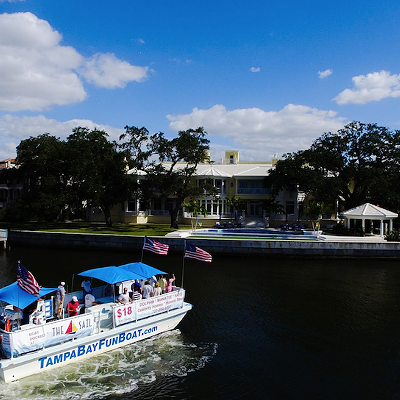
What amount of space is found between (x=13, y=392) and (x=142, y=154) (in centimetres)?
4264

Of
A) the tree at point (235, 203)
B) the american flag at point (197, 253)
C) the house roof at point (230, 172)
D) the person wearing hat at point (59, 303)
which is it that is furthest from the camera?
the house roof at point (230, 172)

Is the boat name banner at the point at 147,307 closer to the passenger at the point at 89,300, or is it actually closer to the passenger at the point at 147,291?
the passenger at the point at 147,291

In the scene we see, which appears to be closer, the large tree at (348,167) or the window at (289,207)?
the large tree at (348,167)

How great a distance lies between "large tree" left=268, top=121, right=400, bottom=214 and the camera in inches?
2012

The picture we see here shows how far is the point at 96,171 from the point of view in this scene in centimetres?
5256

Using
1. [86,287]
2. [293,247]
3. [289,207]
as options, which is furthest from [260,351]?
[289,207]

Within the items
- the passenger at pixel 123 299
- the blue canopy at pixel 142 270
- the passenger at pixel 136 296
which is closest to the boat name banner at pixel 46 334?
the passenger at pixel 123 299

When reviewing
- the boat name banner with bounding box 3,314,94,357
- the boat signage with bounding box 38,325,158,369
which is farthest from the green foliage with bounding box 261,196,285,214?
the boat name banner with bounding box 3,314,94,357

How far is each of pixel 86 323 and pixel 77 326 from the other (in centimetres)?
39

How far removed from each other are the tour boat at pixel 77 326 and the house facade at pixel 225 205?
4031 cm

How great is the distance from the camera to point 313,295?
25438mm

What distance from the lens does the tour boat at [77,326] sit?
1374 cm

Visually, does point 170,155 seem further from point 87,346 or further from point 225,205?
point 87,346

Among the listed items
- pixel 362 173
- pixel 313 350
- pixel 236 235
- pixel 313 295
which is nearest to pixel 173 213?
pixel 236 235
